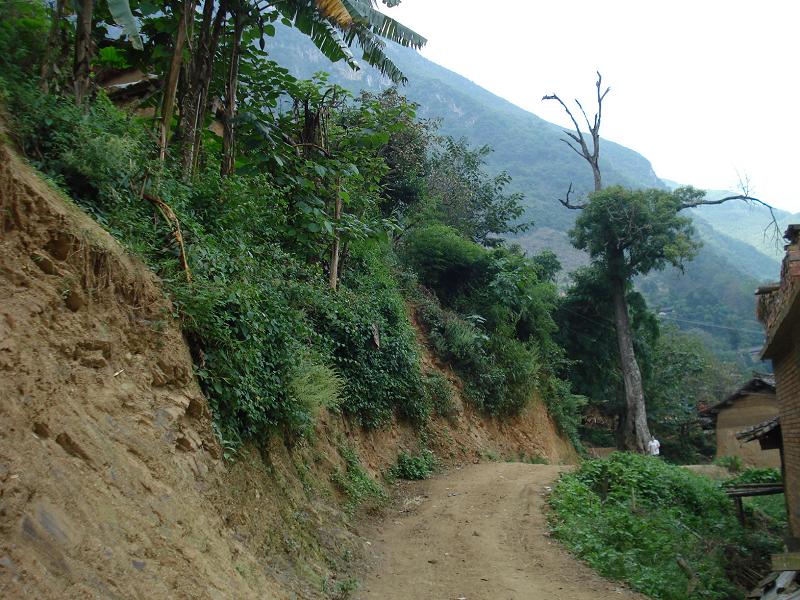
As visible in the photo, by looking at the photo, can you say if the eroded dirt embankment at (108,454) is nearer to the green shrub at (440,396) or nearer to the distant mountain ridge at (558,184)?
the green shrub at (440,396)

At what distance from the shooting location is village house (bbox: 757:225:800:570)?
9.09 meters

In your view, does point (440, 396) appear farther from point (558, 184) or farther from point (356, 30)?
point (558, 184)

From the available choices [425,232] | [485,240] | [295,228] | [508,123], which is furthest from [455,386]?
[508,123]

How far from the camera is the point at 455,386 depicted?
18281mm

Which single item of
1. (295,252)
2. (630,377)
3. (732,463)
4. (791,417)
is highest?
(791,417)

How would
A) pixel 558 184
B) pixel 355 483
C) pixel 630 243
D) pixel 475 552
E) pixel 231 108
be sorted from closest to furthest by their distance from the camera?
pixel 475 552, pixel 355 483, pixel 231 108, pixel 630 243, pixel 558 184

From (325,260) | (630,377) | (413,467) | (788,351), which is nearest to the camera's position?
(788,351)

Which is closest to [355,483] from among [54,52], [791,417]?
[54,52]

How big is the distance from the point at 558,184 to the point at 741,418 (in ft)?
270

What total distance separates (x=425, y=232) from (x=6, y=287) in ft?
57.0

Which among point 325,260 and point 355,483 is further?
point 325,260

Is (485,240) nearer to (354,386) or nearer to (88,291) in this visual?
(354,386)

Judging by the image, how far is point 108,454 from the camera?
14.9 ft

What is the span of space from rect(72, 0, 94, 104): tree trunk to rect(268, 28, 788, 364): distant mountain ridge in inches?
2327
